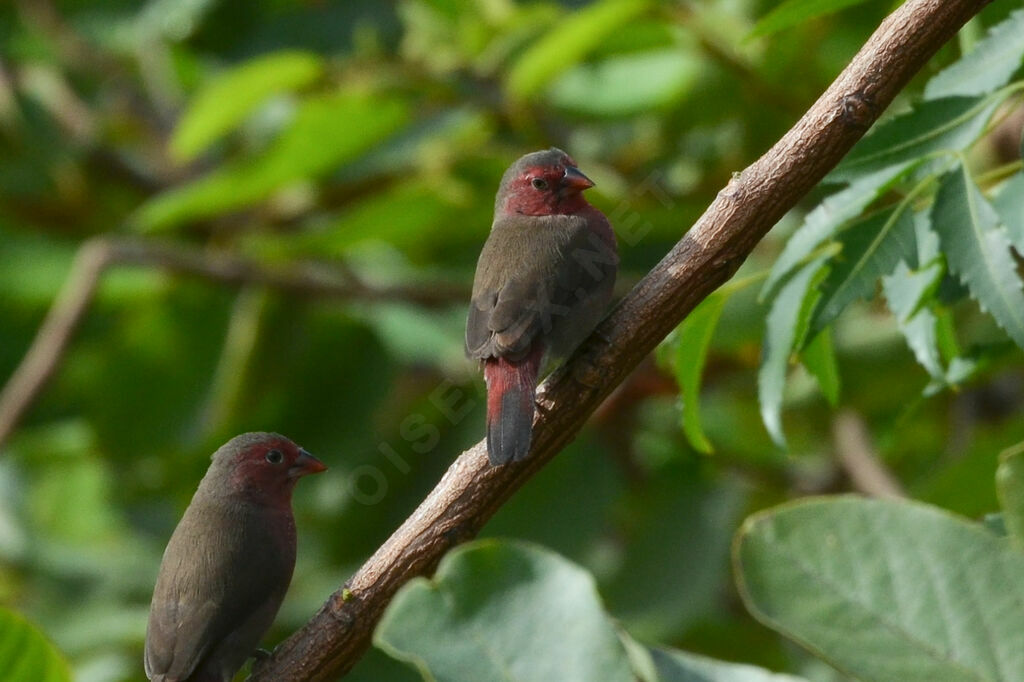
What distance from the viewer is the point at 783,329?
2754 mm

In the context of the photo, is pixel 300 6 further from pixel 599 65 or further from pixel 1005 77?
pixel 1005 77

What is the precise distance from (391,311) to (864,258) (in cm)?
307

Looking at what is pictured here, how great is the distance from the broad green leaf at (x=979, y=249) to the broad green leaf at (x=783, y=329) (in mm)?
261

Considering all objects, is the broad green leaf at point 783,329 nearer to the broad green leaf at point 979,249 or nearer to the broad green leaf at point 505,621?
the broad green leaf at point 979,249

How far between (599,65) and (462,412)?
53.5 inches

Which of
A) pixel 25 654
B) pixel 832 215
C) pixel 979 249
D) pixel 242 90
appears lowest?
pixel 979 249

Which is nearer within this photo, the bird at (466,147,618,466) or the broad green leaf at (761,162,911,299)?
the broad green leaf at (761,162,911,299)

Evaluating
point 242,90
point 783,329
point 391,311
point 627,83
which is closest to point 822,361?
point 783,329

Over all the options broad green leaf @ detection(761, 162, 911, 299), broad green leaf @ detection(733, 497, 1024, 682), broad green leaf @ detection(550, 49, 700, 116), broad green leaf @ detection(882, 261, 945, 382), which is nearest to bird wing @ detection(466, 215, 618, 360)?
broad green leaf @ detection(761, 162, 911, 299)

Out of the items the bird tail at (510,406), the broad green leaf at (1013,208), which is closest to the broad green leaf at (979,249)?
the broad green leaf at (1013,208)

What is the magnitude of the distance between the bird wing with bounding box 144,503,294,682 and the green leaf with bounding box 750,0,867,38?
1512 millimetres

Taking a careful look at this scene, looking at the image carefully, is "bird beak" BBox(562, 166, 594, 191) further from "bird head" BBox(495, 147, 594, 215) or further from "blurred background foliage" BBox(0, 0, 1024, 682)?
"blurred background foliage" BBox(0, 0, 1024, 682)

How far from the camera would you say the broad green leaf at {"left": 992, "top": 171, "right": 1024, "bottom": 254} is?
2.45m

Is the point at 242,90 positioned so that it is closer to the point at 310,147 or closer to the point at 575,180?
the point at 310,147
